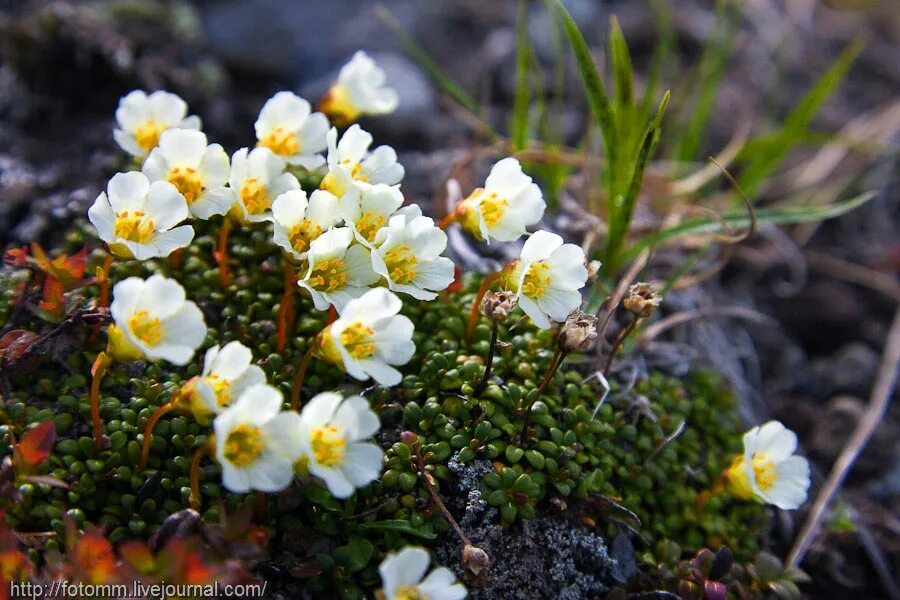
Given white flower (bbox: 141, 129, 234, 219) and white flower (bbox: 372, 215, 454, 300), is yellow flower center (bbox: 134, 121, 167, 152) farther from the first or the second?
white flower (bbox: 372, 215, 454, 300)

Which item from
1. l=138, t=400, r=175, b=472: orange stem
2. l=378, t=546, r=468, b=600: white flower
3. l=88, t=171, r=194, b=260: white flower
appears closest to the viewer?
l=378, t=546, r=468, b=600: white flower

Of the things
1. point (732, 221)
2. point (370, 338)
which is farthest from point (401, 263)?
point (732, 221)

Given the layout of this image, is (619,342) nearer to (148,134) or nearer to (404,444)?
(404,444)

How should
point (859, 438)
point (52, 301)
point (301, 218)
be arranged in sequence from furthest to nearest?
point (859, 438) < point (52, 301) < point (301, 218)

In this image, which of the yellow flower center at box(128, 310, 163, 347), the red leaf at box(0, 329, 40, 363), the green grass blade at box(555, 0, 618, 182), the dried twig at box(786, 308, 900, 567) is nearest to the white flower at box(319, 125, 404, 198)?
the yellow flower center at box(128, 310, 163, 347)

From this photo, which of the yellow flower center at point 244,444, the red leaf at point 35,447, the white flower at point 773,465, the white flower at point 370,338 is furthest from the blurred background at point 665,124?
the yellow flower center at point 244,444

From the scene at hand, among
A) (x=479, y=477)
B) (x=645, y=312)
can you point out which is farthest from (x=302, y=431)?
(x=645, y=312)
